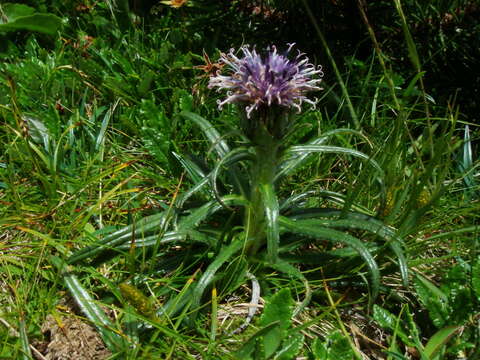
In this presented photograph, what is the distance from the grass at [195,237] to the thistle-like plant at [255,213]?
0.5 inches

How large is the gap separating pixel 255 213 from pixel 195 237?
8.7 inches

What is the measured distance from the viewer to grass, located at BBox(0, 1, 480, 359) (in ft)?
5.21

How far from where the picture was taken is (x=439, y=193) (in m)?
1.65

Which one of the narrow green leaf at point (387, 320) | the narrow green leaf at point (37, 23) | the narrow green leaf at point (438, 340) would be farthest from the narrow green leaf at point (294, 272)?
the narrow green leaf at point (37, 23)

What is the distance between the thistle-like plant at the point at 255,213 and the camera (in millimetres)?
1506

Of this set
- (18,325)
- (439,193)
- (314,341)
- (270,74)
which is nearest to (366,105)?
(439,193)

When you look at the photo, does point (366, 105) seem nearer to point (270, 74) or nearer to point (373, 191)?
point (373, 191)

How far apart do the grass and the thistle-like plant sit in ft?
0.04

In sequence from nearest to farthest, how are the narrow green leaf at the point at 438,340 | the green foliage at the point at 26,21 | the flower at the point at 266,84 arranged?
the flower at the point at 266,84 < the narrow green leaf at the point at 438,340 < the green foliage at the point at 26,21

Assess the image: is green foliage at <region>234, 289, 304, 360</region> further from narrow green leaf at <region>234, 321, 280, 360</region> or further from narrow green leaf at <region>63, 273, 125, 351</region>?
narrow green leaf at <region>63, 273, 125, 351</region>

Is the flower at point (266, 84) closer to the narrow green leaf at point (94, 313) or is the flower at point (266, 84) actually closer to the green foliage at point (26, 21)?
the narrow green leaf at point (94, 313)

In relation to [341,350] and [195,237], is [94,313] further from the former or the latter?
[341,350]

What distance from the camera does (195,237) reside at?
1700mm

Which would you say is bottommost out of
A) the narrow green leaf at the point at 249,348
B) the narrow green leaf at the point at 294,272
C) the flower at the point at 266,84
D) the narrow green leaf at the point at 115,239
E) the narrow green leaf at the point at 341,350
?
the narrow green leaf at the point at 341,350
